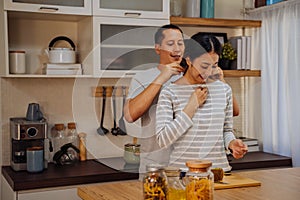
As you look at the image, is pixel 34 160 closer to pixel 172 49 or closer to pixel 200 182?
pixel 172 49

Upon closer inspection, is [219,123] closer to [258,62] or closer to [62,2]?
[62,2]

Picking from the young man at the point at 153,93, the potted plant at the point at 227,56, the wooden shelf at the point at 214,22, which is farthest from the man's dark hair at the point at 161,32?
the potted plant at the point at 227,56

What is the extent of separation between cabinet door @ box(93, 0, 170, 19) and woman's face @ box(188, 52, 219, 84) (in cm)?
96

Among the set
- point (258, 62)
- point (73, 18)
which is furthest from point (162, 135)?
point (258, 62)

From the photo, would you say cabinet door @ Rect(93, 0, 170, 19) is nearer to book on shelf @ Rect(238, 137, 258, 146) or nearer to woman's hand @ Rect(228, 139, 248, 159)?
book on shelf @ Rect(238, 137, 258, 146)

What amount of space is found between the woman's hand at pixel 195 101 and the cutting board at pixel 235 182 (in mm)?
321

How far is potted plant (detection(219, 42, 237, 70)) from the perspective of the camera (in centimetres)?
345

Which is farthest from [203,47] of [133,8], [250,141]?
[250,141]

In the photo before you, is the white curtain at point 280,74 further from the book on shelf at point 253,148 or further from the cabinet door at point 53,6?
the cabinet door at point 53,6

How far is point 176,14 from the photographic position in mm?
3307

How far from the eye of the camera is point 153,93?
2.22 metres

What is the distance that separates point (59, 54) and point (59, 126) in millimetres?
510

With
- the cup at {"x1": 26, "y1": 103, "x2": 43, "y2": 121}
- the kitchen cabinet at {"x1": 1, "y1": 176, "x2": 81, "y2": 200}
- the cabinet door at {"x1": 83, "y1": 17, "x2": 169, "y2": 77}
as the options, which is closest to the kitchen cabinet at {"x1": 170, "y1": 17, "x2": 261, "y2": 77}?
the cabinet door at {"x1": 83, "y1": 17, "x2": 169, "y2": 77}

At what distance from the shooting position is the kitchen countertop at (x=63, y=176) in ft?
8.32
